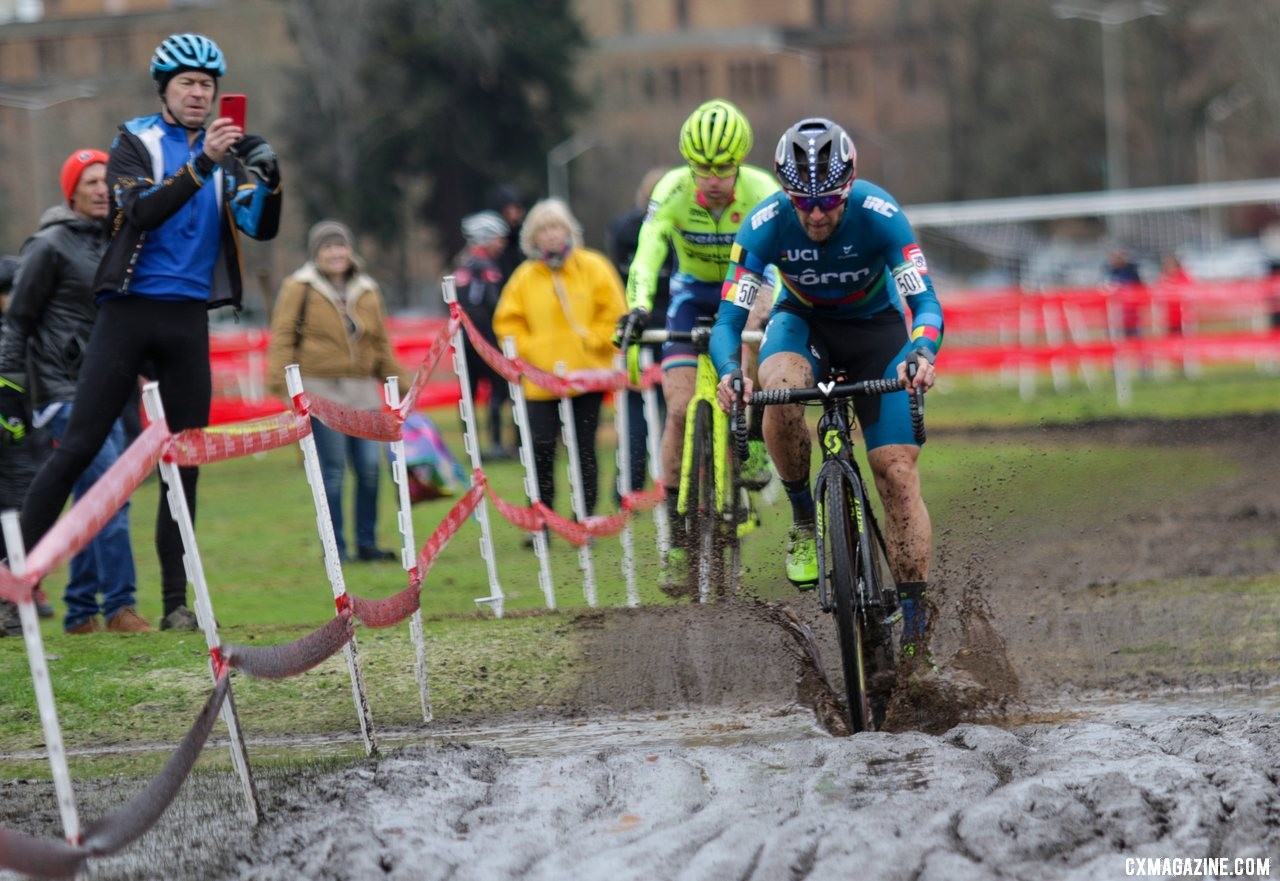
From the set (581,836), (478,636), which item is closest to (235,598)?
(478,636)

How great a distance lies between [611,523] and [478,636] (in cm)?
257

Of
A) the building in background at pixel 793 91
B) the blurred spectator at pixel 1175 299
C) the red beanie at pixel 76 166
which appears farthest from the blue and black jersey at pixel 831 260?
the building in background at pixel 793 91

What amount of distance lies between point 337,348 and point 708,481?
444cm

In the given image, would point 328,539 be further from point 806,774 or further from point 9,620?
point 9,620

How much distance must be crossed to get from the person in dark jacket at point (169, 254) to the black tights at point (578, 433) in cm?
370

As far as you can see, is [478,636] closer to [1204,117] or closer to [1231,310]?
[1231,310]

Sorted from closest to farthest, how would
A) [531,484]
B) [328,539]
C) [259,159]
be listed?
[328,539]
[259,159]
[531,484]

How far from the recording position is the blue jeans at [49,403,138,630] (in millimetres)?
9289

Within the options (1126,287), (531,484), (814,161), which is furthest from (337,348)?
(1126,287)

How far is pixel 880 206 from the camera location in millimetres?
7254

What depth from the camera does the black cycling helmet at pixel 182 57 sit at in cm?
761

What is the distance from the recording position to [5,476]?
33.0 feet

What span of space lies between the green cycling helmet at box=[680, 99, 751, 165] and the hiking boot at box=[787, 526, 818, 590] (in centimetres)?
189

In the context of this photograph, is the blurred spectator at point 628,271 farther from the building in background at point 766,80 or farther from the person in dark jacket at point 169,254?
the building in background at point 766,80
